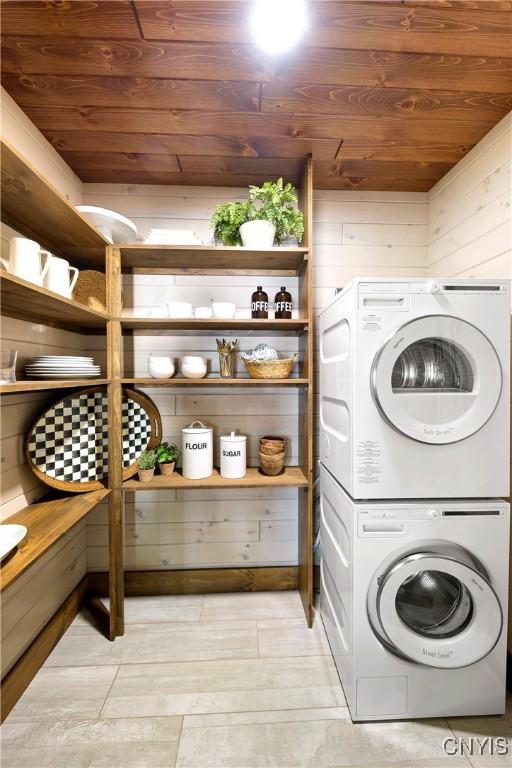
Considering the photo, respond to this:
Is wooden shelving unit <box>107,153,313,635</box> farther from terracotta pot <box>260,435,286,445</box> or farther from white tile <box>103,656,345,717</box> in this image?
white tile <box>103,656,345,717</box>

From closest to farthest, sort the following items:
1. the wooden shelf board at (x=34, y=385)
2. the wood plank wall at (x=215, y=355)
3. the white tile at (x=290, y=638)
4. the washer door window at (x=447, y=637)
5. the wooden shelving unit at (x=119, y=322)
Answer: the wooden shelf board at (x=34, y=385) → the washer door window at (x=447, y=637) → the wooden shelving unit at (x=119, y=322) → the white tile at (x=290, y=638) → the wood plank wall at (x=215, y=355)

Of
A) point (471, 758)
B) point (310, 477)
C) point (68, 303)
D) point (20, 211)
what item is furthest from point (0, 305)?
point (471, 758)

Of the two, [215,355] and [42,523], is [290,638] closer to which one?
[42,523]

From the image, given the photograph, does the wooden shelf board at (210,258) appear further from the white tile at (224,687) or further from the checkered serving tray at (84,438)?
the white tile at (224,687)

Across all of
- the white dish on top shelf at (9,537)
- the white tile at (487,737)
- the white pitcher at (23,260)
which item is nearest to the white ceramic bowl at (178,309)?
the white pitcher at (23,260)

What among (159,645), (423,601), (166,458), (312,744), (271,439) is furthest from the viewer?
(271,439)

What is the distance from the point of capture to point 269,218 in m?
1.81

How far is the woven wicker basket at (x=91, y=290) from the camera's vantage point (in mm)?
1794

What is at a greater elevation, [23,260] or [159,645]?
[23,260]

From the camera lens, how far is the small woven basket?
1.84m

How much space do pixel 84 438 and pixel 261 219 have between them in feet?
4.67

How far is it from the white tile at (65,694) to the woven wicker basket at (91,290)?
65.1 inches

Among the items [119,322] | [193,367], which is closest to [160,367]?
[193,367]

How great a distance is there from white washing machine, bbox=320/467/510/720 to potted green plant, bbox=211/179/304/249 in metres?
1.31
